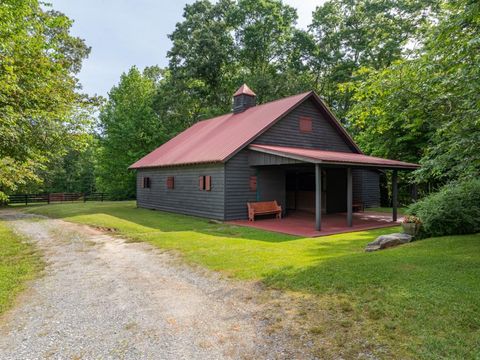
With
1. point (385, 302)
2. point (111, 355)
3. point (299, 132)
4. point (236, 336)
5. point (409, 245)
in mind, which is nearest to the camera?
point (111, 355)

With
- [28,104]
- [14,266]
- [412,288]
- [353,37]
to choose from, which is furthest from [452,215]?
[353,37]

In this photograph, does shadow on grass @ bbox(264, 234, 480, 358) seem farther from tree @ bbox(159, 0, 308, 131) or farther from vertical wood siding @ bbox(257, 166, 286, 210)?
tree @ bbox(159, 0, 308, 131)

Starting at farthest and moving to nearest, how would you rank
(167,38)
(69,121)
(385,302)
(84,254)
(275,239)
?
(167,38) < (69,121) < (275,239) < (84,254) < (385,302)

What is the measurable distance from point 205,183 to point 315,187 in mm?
5377

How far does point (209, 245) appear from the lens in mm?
9336

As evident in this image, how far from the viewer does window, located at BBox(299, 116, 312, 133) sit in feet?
57.5

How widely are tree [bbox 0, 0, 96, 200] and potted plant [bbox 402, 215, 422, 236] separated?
10431mm

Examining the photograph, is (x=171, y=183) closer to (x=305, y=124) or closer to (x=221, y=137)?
(x=221, y=137)

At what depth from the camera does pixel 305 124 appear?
1769cm

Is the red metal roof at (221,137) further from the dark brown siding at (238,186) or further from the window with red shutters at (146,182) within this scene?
the window with red shutters at (146,182)

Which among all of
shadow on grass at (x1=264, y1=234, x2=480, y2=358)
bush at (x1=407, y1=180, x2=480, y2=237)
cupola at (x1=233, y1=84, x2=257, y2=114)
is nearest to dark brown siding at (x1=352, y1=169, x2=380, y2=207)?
cupola at (x1=233, y1=84, x2=257, y2=114)

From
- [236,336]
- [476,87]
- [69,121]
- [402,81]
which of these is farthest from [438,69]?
[69,121]

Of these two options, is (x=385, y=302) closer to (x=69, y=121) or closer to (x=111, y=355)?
(x=111, y=355)

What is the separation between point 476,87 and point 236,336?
613cm
